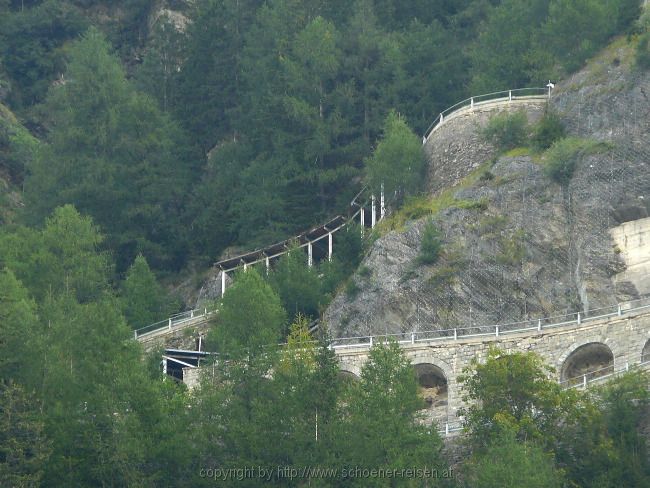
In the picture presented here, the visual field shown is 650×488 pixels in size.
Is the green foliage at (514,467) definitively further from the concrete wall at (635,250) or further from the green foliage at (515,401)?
the concrete wall at (635,250)

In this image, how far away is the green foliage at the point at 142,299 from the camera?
264ft

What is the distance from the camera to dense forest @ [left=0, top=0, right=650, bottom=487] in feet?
208

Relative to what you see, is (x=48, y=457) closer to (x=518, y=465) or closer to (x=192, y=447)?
(x=192, y=447)

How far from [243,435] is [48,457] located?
584cm

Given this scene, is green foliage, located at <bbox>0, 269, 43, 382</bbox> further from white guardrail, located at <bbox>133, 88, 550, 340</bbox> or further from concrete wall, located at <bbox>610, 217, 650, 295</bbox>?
concrete wall, located at <bbox>610, 217, 650, 295</bbox>

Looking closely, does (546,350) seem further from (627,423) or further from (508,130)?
(508,130)

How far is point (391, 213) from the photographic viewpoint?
81438 mm

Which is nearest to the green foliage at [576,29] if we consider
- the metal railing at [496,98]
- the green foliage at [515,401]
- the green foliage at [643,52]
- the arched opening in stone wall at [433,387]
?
the metal railing at [496,98]

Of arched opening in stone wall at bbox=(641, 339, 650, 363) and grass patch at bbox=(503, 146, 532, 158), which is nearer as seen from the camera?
arched opening in stone wall at bbox=(641, 339, 650, 363)

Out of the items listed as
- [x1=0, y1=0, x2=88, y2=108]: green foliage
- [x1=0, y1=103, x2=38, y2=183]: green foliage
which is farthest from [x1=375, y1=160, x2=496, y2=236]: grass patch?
[x1=0, y1=0, x2=88, y2=108]: green foliage

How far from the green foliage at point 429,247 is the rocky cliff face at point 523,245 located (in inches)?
10.7

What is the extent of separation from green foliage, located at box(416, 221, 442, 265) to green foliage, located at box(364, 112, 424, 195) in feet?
20.3

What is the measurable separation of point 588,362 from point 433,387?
5.30 metres

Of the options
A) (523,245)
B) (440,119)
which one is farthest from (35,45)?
(523,245)
